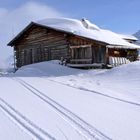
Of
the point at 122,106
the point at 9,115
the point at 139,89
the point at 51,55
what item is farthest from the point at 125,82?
the point at 51,55

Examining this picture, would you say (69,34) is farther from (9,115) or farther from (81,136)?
(81,136)

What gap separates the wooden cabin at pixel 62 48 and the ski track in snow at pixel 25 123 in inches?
578

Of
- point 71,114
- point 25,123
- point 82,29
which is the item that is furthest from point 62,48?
point 25,123

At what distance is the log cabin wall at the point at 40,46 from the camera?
28.0 m

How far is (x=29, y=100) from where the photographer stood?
430 inches

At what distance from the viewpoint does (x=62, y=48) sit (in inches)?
1093

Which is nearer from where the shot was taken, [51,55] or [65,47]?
[65,47]

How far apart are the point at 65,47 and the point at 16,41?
786cm

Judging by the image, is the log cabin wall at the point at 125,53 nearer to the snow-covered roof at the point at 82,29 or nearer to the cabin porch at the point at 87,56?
the snow-covered roof at the point at 82,29

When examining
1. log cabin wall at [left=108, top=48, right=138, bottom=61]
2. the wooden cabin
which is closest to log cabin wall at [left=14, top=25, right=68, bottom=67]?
the wooden cabin

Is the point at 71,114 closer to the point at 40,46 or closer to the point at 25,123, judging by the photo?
the point at 25,123

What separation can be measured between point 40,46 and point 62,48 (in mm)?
3501

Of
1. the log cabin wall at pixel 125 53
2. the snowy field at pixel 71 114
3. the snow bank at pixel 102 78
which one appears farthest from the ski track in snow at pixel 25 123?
the log cabin wall at pixel 125 53

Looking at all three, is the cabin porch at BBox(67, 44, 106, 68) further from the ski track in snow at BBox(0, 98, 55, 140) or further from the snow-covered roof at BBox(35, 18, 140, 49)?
the ski track in snow at BBox(0, 98, 55, 140)
